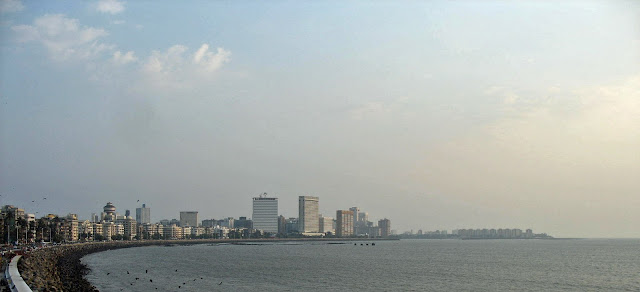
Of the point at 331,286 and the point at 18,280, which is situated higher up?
the point at 18,280

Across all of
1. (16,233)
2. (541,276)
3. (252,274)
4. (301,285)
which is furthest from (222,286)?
(16,233)

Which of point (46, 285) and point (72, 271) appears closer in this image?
point (46, 285)

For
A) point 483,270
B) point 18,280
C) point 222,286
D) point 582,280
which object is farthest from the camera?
point 483,270

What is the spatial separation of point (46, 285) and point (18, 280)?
346 cm

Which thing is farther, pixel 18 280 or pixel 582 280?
pixel 582 280

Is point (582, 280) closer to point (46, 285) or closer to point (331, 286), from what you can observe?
point (331, 286)

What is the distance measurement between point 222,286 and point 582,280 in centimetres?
4234

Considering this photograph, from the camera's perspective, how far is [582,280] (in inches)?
2763

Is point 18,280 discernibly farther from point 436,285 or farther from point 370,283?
point 436,285

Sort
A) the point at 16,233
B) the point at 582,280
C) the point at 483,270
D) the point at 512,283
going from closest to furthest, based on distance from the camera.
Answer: the point at 512,283 → the point at 582,280 → the point at 483,270 → the point at 16,233

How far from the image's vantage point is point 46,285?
46.3m

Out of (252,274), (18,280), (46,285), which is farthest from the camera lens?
(252,274)

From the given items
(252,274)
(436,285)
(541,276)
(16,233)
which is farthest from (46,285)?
(16,233)

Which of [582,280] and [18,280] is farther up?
[18,280]
